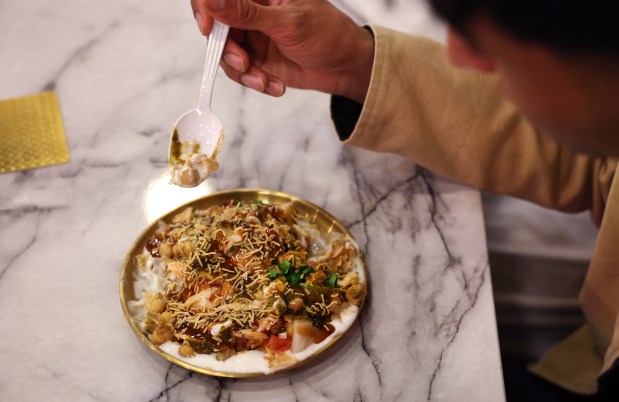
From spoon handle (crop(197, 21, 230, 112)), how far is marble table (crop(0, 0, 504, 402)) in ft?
0.58

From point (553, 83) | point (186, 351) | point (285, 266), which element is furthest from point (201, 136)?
point (553, 83)

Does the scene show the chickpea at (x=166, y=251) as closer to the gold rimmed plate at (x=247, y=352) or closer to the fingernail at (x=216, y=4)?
the gold rimmed plate at (x=247, y=352)

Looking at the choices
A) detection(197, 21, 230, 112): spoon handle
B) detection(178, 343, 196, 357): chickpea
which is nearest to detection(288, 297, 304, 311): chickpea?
detection(178, 343, 196, 357): chickpea

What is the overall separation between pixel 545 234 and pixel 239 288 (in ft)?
2.70

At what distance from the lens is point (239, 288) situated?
3.33ft

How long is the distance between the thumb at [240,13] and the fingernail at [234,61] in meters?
0.11

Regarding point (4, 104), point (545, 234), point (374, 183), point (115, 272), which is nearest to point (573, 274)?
point (545, 234)

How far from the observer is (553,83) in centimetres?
59

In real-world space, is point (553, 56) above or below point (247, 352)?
above

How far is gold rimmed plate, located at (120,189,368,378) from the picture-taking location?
0.94m

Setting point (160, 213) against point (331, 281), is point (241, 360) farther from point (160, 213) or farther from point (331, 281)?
point (160, 213)

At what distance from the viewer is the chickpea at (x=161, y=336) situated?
958mm

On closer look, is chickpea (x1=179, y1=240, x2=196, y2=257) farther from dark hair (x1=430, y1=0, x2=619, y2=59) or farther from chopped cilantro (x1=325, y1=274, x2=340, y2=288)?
dark hair (x1=430, y1=0, x2=619, y2=59)

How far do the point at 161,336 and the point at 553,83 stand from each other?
0.65 meters
